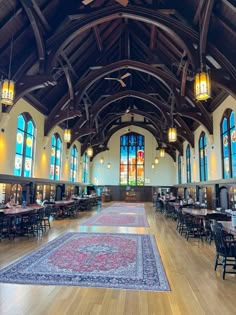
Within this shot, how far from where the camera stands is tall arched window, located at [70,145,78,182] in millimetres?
16953

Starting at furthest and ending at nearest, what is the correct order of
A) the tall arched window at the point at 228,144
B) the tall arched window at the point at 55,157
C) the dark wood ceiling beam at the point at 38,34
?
the tall arched window at the point at 55,157, the tall arched window at the point at 228,144, the dark wood ceiling beam at the point at 38,34

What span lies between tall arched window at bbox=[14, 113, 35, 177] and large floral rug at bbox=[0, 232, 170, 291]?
501 cm

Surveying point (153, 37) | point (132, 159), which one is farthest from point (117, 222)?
point (132, 159)

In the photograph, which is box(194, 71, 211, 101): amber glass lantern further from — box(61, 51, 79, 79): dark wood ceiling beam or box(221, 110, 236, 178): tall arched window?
box(61, 51, 79, 79): dark wood ceiling beam

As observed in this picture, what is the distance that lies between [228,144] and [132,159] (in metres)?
14.4

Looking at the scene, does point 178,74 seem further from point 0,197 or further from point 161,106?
point 0,197

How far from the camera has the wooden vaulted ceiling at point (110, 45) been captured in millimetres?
6516

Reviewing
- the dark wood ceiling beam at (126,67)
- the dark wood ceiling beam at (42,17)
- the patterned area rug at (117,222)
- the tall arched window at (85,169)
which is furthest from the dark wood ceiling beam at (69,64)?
the tall arched window at (85,169)

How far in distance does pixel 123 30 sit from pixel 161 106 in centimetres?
502

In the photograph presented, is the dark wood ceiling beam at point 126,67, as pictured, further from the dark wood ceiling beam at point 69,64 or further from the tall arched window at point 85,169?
the tall arched window at point 85,169

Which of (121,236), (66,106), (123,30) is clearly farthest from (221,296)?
(66,106)

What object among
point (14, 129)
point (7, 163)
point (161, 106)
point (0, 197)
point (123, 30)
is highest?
point (123, 30)

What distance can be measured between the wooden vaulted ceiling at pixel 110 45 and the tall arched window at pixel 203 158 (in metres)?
2.27

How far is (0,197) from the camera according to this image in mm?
8164
